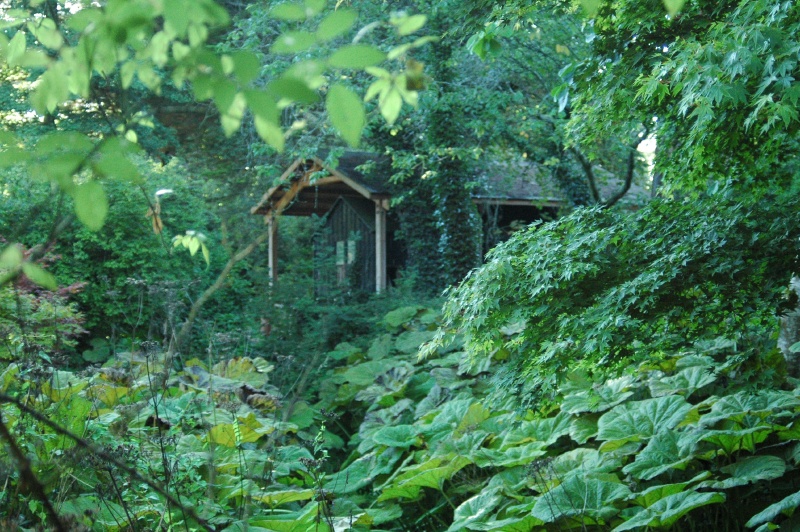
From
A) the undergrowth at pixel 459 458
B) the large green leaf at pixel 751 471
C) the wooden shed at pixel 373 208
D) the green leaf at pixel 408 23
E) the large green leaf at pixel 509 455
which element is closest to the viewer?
the green leaf at pixel 408 23

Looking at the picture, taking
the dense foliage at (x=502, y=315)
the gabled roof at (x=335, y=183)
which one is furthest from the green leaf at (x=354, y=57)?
the gabled roof at (x=335, y=183)

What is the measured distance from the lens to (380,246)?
1614 cm

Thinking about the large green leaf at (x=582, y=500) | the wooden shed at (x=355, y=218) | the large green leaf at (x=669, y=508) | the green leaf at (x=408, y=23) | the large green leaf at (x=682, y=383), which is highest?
the green leaf at (x=408, y=23)

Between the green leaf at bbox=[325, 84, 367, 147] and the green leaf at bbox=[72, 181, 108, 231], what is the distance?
0.39m

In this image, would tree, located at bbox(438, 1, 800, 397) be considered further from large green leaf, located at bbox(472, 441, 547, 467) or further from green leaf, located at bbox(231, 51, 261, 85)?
green leaf, located at bbox(231, 51, 261, 85)

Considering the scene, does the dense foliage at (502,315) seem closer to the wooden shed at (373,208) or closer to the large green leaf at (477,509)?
the large green leaf at (477,509)

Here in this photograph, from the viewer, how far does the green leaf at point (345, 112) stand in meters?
1.21

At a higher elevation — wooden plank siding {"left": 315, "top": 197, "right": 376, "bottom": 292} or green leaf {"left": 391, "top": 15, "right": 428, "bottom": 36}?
green leaf {"left": 391, "top": 15, "right": 428, "bottom": 36}

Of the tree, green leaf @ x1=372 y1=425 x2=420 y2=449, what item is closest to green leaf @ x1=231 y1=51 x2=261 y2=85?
the tree

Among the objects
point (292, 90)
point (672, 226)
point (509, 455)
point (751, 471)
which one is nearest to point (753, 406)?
point (751, 471)

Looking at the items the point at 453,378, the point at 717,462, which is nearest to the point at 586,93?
the point at 717,462

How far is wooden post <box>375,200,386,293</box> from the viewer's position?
16.1 metres

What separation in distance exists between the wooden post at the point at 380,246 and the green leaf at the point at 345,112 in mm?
14823

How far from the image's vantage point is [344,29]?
1.27 m
